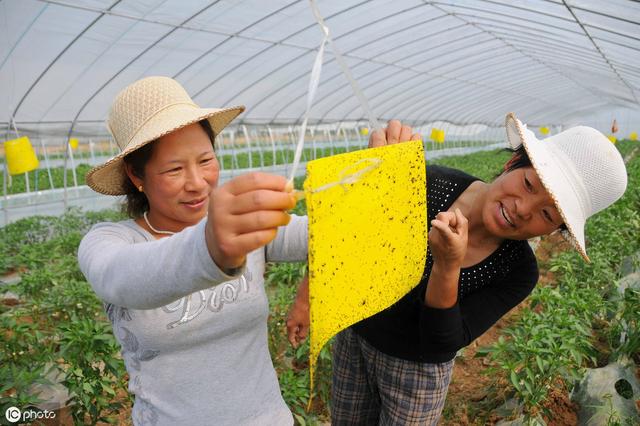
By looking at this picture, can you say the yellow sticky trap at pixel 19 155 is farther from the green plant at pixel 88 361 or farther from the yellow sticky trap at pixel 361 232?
the yellow sticky trap at pixel 361 232

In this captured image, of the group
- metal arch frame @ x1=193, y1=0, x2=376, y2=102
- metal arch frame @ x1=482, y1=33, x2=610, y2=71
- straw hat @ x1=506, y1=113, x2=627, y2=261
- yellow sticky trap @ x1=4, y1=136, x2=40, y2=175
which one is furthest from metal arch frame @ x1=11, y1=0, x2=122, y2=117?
metal arch frame @ x1=482, y1=33, x2=610, y2=71

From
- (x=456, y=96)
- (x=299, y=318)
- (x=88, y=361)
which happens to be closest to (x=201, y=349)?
(x=299, y=318)

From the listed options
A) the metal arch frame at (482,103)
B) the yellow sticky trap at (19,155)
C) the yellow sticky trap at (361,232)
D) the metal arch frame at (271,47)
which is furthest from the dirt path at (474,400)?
the metal arch frame at (482,103)

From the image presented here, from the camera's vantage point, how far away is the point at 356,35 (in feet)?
26.0

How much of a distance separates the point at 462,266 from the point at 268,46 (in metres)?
6.93

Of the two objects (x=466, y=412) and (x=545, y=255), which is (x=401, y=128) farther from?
(x=545, y=255)

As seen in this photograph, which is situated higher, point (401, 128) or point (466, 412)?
point (401, 128)

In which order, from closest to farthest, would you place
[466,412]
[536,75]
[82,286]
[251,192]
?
[251,192], [466,412], [82,286], [536,75]

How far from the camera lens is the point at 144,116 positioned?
3.39ft

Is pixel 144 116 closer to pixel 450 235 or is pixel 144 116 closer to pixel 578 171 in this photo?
pixel 450 235

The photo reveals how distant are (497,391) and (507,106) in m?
21.0

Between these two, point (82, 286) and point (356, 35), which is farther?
point (356, 35)

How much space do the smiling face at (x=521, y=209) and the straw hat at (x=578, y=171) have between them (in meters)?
0.03

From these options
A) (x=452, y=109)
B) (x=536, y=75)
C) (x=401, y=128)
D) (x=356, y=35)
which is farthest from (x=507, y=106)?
(x=401, y=128)
